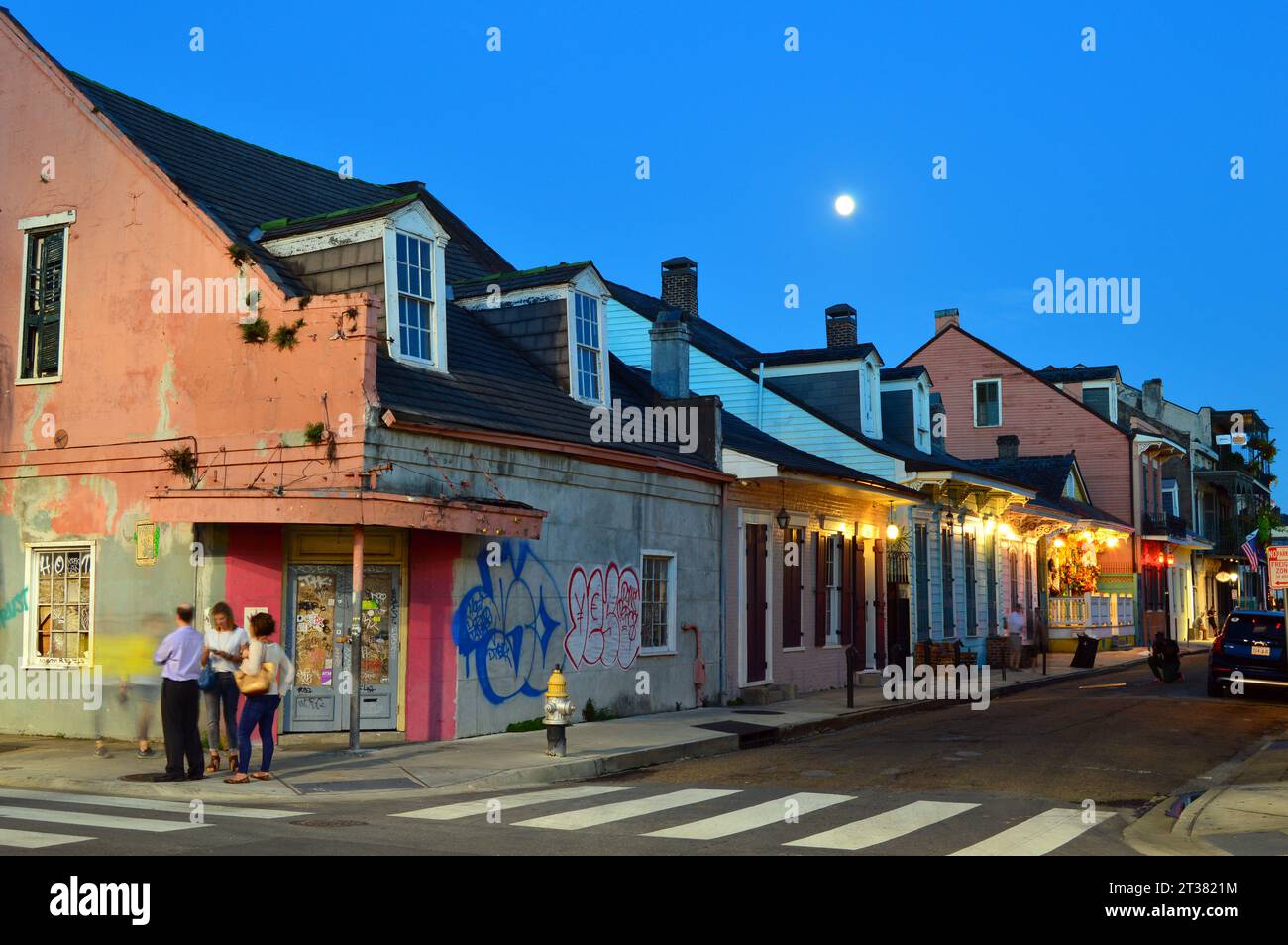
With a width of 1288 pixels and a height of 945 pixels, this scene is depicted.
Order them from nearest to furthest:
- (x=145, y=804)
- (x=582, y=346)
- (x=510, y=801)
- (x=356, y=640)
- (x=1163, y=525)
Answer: (x=145, y=804) < (x=510, y=801) < (x=356, y=640) < (x=582, y=346) < (x=1163, y=525)

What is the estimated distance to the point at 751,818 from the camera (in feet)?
34.8

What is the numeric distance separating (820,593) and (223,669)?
1461cm

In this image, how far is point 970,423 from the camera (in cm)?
4847

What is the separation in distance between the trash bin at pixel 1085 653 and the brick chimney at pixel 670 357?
14.9m

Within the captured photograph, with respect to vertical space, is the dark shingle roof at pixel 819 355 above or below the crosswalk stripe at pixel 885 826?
above

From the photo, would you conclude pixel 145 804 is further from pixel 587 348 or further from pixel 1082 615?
pixel 1082 615

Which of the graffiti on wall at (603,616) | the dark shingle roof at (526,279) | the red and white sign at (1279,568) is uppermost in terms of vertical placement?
the dark shingle roof at (526,279)

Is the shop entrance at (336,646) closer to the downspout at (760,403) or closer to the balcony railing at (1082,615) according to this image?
the downspout at (760,403)

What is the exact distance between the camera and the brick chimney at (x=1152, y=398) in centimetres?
6600

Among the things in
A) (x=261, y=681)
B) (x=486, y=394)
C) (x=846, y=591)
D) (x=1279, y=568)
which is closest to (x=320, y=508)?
(x=261, y=681)

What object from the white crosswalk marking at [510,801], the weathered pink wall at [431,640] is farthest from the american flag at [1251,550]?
the white crosswalk marking at [510,801]

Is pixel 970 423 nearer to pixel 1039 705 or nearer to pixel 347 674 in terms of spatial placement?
pixel 1039 705
